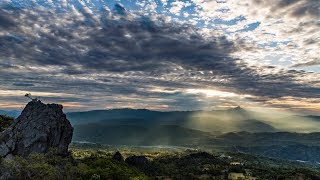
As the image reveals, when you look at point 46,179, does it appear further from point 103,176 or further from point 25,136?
point 25,136

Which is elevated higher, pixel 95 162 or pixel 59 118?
pixel 59 118

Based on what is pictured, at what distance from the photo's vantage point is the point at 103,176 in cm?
10694

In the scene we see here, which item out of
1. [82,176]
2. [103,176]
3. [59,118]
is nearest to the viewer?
[82,176]

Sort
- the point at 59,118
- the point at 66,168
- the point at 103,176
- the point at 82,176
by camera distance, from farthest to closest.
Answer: the point at 59,118, the point at 103,176, the point at 82,176, the point at 66,168

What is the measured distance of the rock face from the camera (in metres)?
110

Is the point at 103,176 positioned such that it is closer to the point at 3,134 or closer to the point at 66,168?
the point at 66,168

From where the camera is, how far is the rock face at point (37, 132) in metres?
110

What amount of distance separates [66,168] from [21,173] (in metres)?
16.7

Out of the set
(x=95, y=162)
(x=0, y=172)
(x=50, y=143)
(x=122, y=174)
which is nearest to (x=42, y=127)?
(x=50, y=143)

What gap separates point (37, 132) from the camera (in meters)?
116

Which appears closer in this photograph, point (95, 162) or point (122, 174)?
point (122, 174)

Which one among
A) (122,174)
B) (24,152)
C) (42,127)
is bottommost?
(122,174)

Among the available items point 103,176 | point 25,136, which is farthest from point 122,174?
point 25,136

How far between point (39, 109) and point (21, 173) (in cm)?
5923
